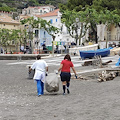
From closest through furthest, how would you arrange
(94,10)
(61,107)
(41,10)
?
(61,107)
(94,10)
(41,10)

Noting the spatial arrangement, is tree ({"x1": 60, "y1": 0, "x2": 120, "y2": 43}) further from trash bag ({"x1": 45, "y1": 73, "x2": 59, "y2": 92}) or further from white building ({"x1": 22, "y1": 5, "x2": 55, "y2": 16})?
white building ({"x1": 22, "y1": 5, "x2": 55, "y2": 16})

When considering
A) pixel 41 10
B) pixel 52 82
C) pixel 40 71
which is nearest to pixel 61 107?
pixel 52 82

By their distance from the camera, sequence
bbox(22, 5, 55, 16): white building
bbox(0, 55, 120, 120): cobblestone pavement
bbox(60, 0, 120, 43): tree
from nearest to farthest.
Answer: bbox(0, 55, 120, 120): cobblestone pavement → bbox(60, 0, 120, 43): tree → bbox(22, 5, 55, 16): white building

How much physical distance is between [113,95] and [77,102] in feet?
5.84

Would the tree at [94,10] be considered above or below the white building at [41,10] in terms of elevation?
below

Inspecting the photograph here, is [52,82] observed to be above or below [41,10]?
below

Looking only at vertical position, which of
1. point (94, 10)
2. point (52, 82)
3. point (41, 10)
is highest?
point (41, 10)

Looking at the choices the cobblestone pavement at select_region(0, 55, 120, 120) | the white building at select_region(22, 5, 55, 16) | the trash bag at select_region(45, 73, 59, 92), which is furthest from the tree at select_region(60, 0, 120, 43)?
the white building at select_region(22, 5, 55, 16)

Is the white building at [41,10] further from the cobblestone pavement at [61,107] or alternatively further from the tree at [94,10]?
the cobblestone pavement at [61,107]

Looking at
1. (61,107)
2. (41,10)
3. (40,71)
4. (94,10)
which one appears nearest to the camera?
(61,107)

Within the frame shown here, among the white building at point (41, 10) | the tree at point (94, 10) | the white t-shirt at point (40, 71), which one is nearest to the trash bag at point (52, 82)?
the white t-shirt at point (40, 71)

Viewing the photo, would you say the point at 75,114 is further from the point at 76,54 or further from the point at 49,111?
the point at 76,54

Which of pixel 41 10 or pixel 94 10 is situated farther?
pixel 41 10

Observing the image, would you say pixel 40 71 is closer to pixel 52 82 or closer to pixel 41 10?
pixel 52 82
